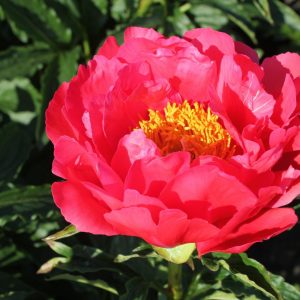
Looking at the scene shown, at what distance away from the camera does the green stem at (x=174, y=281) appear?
3.13ft

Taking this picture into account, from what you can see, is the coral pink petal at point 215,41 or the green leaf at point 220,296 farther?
the green leaf at point 220,296

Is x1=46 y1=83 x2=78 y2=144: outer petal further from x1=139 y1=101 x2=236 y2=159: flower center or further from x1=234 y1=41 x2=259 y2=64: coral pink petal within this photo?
x1=234 y1=41 x2=259 y2=64: coral pink petal

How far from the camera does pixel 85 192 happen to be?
0.78 m

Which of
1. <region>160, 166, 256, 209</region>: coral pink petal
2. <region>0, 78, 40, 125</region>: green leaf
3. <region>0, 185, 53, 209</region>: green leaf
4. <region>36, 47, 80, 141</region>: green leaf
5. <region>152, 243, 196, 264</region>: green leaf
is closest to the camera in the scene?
<region>160, 166, 256, 209</region>: coral pink petal

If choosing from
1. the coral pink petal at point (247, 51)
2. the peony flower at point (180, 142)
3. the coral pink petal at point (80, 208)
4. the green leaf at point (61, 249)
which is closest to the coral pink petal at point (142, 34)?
the peony flower at point (180, 142)

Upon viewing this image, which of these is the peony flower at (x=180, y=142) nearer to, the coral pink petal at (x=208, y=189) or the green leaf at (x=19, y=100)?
the coral pink petal at (x=208, y=189)

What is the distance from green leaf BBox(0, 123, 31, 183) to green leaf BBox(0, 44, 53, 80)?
0.34 ft

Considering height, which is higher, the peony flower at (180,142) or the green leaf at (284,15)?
the peony flower at (180,142)

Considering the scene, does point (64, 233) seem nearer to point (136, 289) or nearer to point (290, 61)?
point (136, 289)

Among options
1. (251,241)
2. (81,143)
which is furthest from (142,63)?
(251,241)

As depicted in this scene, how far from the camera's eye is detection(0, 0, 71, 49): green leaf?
4.31 feet

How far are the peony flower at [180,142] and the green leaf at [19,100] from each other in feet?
1.82

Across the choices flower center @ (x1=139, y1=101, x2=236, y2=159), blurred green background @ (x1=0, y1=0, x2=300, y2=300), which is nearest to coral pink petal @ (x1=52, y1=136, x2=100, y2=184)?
flower center @ (x1=139, y1=101, x2=236, y2=159)

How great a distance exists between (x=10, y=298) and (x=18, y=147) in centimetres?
30
